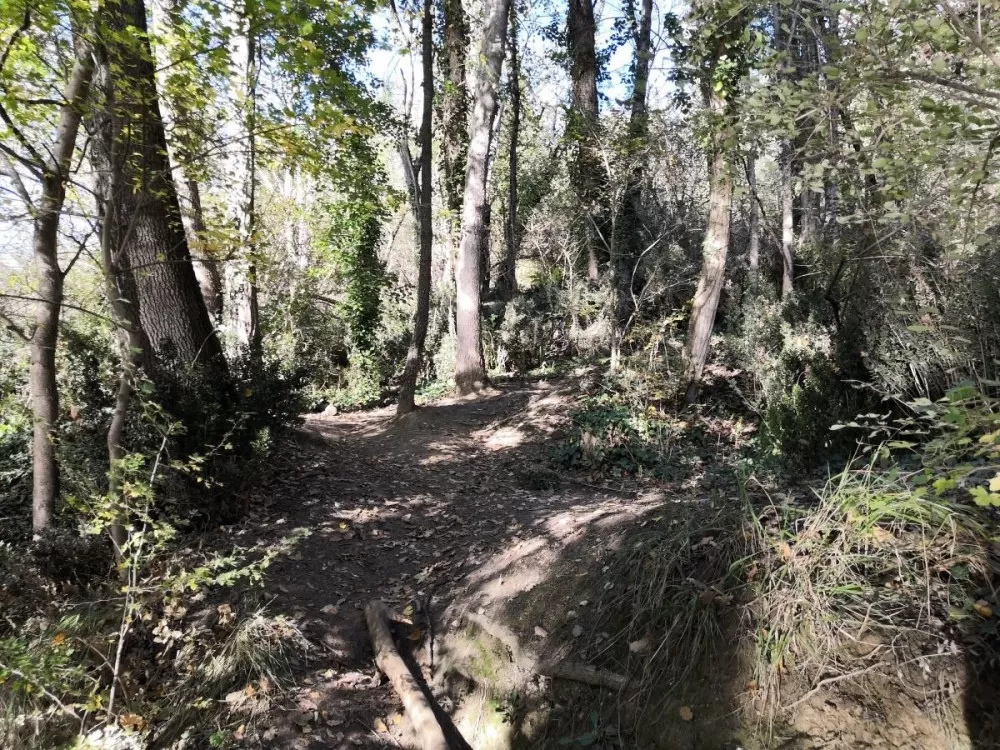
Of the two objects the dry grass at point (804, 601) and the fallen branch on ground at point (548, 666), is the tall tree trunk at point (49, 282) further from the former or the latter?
the dry grass at point (804, 601)

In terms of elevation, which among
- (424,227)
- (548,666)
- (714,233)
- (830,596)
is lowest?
(548,666)

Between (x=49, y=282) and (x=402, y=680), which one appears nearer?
(x=402, y=680)

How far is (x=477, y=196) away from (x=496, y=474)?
16.4 ft

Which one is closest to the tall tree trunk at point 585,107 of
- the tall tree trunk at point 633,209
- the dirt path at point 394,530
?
the tall tree trunk at point 633,209

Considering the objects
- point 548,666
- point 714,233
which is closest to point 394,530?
point 548,666

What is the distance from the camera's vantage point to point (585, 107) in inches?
476

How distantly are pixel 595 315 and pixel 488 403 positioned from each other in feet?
13.8

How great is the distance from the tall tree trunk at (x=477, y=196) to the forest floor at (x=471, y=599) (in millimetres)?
3067

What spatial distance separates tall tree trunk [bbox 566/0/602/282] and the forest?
2.94m

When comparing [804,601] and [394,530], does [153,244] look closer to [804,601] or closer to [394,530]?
[394,530]

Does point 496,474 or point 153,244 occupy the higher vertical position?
point 153,244

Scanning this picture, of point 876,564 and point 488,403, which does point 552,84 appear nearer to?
point 488,403

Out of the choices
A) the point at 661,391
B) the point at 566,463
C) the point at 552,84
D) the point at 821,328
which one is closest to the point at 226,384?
the point at 566,463

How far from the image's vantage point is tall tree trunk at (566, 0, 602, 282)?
11383 millimetres
